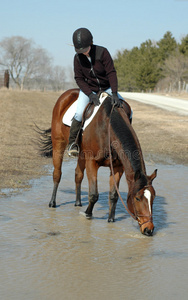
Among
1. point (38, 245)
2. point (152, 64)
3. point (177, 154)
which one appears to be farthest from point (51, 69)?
point (38, 245)

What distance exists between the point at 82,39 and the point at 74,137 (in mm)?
1413

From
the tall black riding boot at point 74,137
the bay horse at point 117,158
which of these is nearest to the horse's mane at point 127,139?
the bay horse at point 117,158

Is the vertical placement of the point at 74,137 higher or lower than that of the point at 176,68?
lower

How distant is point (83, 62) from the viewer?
639cm

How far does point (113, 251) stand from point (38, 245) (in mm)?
854

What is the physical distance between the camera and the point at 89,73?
6.45 meters

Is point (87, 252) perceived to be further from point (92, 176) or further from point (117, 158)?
point (117, 158)

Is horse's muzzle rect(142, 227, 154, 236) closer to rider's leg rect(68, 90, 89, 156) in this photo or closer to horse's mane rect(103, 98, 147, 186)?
horse's mane rect(103, 98, 147, 186)

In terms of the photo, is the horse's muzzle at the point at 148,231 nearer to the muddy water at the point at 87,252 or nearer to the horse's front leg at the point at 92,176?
the muddy water at the point at 87,252

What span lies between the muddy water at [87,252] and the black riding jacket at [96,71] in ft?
6.22

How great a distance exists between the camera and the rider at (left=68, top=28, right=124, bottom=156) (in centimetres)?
612

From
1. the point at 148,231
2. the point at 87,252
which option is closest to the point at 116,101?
the point at 148,231

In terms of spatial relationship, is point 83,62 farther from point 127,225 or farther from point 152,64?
point 152,64

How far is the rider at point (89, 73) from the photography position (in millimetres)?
6117
